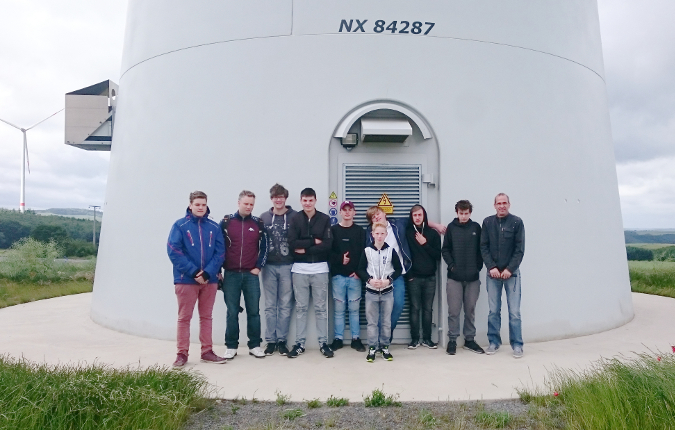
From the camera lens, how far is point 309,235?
6.13m

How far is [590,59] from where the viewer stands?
809 cm

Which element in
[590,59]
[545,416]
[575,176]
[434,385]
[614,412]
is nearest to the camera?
[614,412]

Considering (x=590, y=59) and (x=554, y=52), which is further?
(x=590, y=59)

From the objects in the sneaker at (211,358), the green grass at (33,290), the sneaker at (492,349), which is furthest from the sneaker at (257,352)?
the green grass at (33,290)

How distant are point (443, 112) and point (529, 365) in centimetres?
328

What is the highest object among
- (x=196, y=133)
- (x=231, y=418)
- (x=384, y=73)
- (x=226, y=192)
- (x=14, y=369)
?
(x=384, y=73)

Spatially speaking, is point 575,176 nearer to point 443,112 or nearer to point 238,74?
point 443,112

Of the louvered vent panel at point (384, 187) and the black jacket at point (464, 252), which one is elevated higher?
the louvered vent panel at point (384, 187)

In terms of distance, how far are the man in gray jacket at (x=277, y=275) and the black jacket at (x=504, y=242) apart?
2.38 m

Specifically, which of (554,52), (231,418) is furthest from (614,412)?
(554,52)

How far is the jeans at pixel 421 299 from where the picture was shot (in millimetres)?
6449

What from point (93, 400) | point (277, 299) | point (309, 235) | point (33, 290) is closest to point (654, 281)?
point (309, 235)

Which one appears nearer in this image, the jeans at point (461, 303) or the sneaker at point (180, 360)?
the sneaker at point (180, 360)

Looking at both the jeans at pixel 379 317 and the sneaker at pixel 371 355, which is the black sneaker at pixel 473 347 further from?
the sneaker at pixel 371 355
